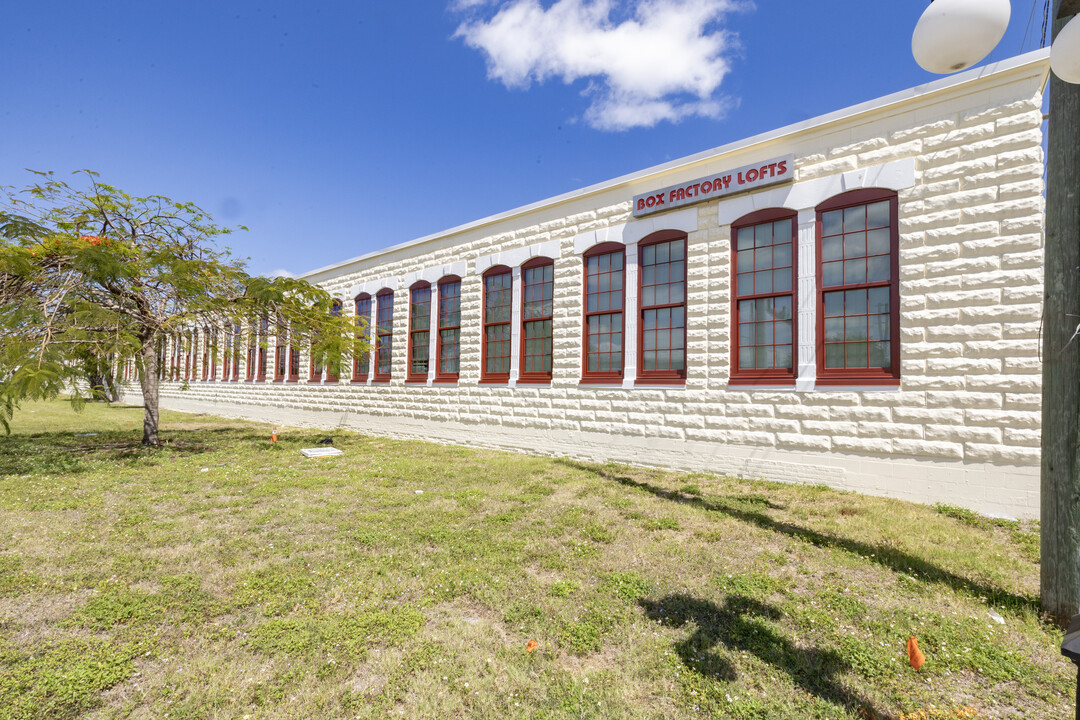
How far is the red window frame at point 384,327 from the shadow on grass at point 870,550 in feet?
35.0

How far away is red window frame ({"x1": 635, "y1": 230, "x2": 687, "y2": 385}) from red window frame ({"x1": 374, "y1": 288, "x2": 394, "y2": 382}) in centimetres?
895

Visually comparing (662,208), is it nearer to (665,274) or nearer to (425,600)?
(665,274)

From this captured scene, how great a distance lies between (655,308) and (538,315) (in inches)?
124

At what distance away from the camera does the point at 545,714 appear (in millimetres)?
2832

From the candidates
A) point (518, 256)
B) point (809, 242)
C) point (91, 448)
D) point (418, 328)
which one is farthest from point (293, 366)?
point (809, 242)

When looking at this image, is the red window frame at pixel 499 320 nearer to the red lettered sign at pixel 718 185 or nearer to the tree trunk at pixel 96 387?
the red lettered sign at pixel 718 185

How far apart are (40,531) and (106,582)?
245 cm

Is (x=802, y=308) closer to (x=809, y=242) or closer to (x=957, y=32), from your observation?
(x=809, y=242)

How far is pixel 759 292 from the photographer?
927 centimetres

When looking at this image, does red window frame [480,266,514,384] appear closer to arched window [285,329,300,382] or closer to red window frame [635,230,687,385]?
red window frame [635,230,687,385]

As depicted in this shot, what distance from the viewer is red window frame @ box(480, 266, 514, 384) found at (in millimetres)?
13117

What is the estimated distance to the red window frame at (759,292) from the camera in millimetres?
8805

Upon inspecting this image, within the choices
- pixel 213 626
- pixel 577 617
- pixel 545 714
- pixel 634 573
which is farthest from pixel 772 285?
pixel 213 626

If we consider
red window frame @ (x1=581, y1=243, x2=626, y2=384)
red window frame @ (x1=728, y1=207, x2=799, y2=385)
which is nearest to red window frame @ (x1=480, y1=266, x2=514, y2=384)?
red window frame @ (x1=581, y1=243, x2=626, y2=384)
